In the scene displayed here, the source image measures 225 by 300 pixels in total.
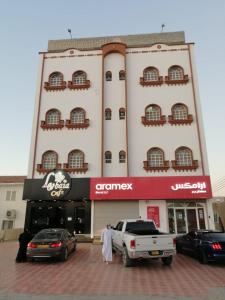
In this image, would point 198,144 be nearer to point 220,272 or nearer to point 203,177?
point 203,177

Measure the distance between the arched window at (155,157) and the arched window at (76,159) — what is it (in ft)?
21.0

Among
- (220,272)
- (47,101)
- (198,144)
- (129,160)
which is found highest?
(47,101)

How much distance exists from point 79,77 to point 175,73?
1026cm

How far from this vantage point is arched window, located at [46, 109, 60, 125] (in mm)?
23516

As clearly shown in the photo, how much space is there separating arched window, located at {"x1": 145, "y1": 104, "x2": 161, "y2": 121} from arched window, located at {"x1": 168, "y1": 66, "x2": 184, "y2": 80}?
3748mm

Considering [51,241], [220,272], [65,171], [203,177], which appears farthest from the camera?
[65,171]

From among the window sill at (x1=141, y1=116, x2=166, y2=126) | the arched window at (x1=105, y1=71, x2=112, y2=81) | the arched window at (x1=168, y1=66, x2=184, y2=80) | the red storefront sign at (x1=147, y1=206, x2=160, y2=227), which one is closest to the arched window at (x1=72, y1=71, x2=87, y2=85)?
the arched window at (x1=105, y1=71, x2=112, y2=81)

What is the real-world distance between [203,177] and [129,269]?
12614mm

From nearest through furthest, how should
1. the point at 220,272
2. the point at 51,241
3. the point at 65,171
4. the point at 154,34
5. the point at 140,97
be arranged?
the point at 220,272 → the point at 51,241 → the point at 65,171 → the point at 140,97 → the point at 154,34

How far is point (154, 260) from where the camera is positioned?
11992mm

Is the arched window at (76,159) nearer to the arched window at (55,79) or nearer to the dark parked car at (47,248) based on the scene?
the arched window at (55,79)

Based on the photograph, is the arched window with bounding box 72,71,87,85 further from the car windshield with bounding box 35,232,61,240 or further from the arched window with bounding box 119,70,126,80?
the car windshield with bounding box 35,232,61,240

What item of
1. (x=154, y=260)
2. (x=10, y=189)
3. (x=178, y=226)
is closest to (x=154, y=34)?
(x=178, y=226)

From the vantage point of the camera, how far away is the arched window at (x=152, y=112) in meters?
22.9
